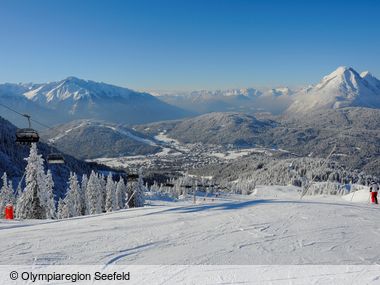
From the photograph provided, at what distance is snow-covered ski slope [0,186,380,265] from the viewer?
318 inches

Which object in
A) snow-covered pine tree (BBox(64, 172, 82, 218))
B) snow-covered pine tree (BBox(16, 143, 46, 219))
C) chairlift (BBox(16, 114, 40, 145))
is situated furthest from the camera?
snow-covered pine tree (BBox(64, 172, 82, 218))

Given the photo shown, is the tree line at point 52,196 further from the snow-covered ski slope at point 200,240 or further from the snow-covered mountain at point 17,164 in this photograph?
the snow-covered mountain at point 17,164

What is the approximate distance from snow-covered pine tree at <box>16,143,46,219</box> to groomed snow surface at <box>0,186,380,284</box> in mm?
24086

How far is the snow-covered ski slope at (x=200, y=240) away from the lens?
26.5ft

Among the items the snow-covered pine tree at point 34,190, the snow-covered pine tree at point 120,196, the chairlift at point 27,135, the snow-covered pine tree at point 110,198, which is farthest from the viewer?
the snow-covered pine tree at point 120,196

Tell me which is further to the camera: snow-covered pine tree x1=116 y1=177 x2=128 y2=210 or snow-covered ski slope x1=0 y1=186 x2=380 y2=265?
snow-covered pine tree x1=116 y1=177 x2=128 y2=210

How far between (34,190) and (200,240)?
1187 inches

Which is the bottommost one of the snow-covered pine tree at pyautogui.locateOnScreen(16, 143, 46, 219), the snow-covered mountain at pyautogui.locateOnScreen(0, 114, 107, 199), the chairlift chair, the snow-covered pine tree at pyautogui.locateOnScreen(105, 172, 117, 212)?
the snow-covered mountain at pyautogui.locateOnScreen(0, 114, 107, 199)

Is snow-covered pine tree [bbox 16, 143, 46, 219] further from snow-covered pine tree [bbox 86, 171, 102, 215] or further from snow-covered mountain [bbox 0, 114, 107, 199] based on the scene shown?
snow-covered mountain [bbox 0, 114, 107, 199]

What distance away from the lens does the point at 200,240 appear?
9.81 meters

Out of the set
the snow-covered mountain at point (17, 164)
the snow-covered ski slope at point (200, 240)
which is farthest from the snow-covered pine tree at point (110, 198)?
the snow-covered mountain at point (17, 164)

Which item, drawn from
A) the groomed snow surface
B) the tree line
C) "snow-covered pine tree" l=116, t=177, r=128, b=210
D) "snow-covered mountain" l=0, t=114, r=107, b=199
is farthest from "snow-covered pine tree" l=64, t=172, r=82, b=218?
"snow-covered mountain" l=0, t=114, r=107, b=199

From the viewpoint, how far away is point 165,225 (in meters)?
11.8

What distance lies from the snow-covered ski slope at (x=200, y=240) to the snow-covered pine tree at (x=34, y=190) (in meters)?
24.1
